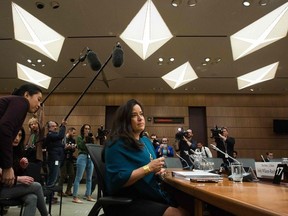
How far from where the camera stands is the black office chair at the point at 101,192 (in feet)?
3.91

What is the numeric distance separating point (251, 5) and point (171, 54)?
2.33m

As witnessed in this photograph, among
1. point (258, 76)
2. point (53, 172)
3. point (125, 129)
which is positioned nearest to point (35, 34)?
point (53, 172)

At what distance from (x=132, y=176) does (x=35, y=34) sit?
17.0 feet

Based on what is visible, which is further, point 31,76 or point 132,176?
point 31,76

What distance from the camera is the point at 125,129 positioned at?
1.44 meters

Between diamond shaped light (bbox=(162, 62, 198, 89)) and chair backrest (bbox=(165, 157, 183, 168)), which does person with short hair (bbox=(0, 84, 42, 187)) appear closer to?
chair backrest (bbox=(165, 157, 183, 168))


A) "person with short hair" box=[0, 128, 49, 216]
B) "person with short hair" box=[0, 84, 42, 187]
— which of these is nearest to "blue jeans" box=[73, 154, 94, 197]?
"person with short hair" box=[0, 128, 49, 216]

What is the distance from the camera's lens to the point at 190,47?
5906 mm

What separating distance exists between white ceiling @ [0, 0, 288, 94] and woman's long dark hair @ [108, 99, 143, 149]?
3.32 m

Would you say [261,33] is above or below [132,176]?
above

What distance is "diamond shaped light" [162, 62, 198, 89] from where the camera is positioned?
730cm

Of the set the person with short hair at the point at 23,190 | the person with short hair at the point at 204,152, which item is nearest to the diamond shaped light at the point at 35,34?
the person with short hair at the point at 23,190

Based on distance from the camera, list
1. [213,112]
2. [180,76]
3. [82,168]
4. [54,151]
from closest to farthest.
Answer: [54,151]
[82,168]
[180,76]
[213,112]

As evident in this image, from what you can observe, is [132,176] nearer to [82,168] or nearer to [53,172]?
[53,172]
